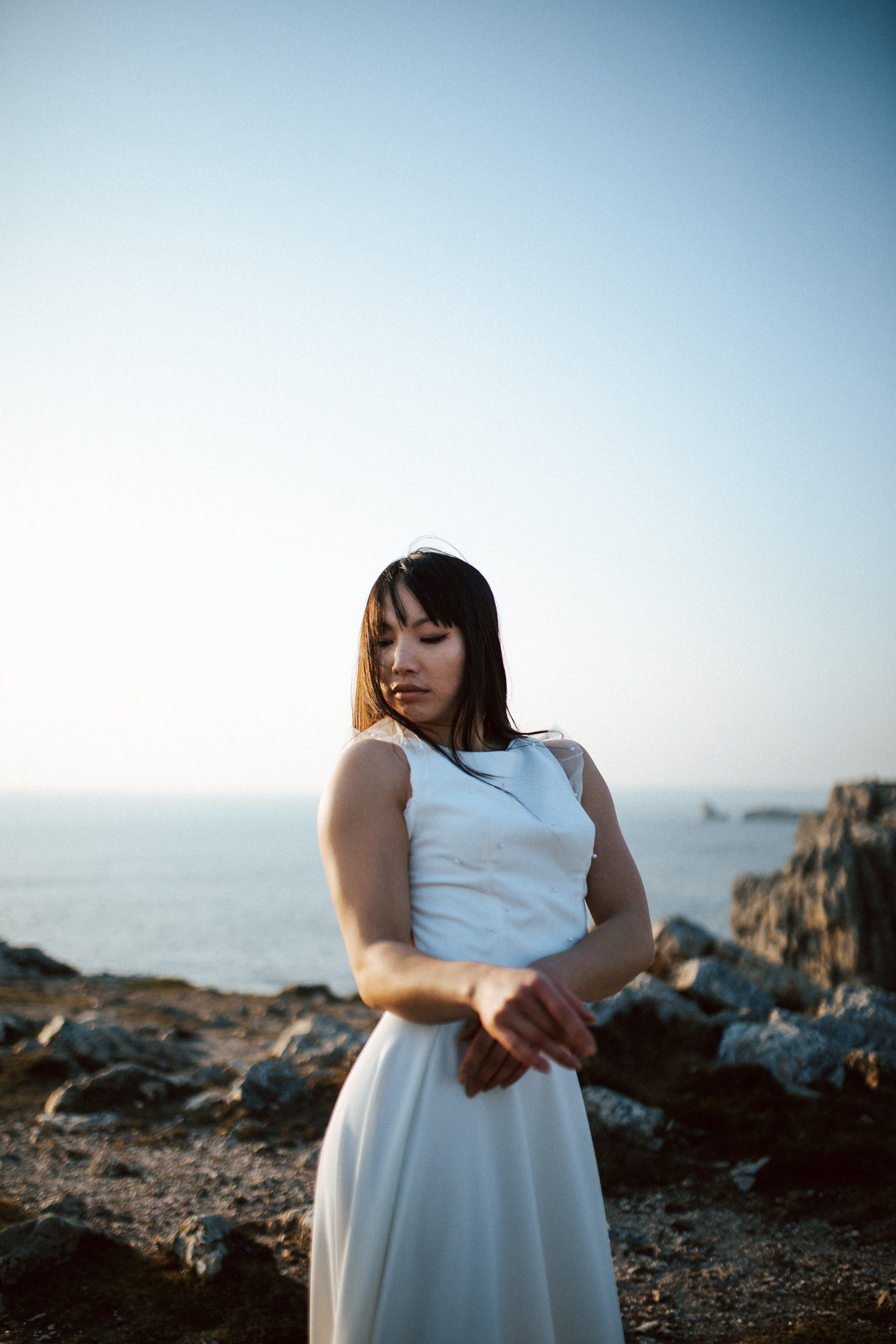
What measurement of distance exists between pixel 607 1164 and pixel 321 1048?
10.1 feet

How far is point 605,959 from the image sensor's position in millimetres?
1861

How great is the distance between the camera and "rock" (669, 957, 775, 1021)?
25.1 ft

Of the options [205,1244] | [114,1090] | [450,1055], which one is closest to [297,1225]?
[205,1244]

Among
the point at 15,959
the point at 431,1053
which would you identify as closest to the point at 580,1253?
the point at 431,1053

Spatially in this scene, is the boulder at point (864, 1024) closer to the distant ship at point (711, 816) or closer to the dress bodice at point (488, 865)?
the dress bodice at point (488, 865)

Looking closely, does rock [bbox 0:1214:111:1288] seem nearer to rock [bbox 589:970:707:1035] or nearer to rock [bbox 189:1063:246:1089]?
rock [bbox 189:1063:246:1089]

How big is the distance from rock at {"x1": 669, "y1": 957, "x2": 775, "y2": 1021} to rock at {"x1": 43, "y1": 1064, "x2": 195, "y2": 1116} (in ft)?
15.7

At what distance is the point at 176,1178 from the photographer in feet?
16.3

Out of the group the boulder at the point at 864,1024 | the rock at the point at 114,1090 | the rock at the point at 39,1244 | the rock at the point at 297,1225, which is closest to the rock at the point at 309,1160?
the rock at the point at 297,1225

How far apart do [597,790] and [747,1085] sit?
4.83 meters

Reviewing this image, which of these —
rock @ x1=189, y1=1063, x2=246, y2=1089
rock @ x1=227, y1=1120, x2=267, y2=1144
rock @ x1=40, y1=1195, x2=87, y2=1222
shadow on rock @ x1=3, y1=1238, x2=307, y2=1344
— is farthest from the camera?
rock @ x1=189, y1=1063, x2=246, y2=1089

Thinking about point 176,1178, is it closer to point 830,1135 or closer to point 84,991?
point 830,1135

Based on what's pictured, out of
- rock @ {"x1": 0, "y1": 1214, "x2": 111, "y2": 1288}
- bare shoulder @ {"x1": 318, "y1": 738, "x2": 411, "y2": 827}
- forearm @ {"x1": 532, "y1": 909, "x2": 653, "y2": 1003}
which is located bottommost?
rock @ {"x1": 0, "y1": 1214, "x2": 111, "y2": 1288}

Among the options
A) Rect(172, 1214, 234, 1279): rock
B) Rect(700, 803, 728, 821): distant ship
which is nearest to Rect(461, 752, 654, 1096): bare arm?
Rect(172, 1214, 234, 1279): rock
